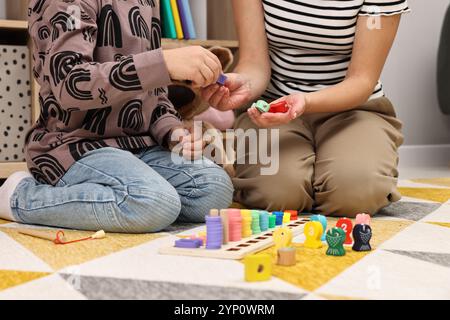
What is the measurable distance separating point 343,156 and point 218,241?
1.46 ft

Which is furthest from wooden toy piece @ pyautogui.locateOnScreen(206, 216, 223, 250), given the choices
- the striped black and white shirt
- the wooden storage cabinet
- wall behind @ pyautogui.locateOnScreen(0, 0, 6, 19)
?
wall behind @ pyautogui.locateOnScreen(0, 0, 6, 19)

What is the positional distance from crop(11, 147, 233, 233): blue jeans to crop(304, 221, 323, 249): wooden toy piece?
23 cm

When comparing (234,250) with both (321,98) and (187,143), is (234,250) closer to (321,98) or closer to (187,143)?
(187,143)

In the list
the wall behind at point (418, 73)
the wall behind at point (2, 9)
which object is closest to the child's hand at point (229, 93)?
the wall behind at point (2, 9)

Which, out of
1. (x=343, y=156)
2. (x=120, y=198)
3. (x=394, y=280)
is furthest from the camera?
(x=343, y=156)

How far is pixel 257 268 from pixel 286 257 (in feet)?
0.29

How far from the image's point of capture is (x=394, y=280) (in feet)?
2.27

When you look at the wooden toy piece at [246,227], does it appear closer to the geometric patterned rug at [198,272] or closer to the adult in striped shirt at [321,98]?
the geometric patterned rug at [198,272]

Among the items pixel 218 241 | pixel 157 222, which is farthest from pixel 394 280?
pixel 157 222

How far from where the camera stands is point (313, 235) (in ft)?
2.82

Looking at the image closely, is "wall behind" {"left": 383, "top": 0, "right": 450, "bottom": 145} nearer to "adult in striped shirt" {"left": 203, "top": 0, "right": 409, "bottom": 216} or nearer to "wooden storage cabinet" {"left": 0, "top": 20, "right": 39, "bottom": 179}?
"adult in striped shirt" {"left": 203, "top": 0, "right": 409, "bottom": 216}

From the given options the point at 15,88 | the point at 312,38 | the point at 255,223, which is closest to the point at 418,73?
the point at 312,38
